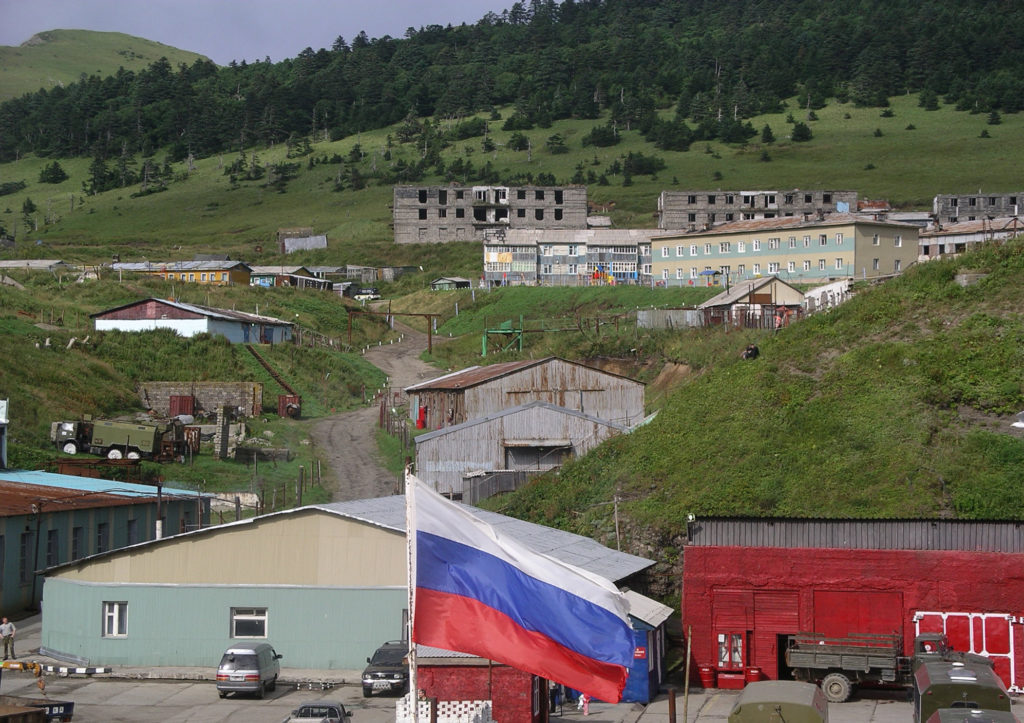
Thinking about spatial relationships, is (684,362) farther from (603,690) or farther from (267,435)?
(603,690)

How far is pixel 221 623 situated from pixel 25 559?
997cm

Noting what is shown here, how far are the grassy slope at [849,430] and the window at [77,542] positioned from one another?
12967mm

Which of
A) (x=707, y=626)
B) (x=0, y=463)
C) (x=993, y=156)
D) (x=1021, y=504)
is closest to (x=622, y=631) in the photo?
(x=707, y=626)

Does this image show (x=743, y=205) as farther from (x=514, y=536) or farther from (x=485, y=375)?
(x=514, y=536)

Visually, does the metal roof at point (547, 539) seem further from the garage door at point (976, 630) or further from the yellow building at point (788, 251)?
the yellow building at point (788, 251)

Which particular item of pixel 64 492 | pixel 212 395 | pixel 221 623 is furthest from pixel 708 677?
pixel 212 395

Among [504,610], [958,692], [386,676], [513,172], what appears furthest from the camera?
[513,172]

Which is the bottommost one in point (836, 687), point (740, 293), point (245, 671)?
point (836, 687)

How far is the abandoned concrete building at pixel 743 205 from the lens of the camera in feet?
400

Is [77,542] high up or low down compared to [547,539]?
down

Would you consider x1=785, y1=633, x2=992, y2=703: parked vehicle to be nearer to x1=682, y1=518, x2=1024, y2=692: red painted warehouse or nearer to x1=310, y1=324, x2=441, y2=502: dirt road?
x1=682, y1=518, x2=1024, y2=692: red painted warehouse

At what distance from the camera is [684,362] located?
57094 millimetres

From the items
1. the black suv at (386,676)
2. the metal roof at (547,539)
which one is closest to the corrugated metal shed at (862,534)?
the metal roof at (547,539)

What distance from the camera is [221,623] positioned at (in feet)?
97.1
